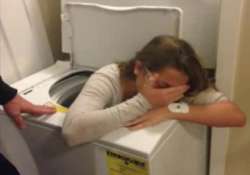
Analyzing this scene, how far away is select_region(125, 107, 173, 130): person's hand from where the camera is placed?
113 centimetres

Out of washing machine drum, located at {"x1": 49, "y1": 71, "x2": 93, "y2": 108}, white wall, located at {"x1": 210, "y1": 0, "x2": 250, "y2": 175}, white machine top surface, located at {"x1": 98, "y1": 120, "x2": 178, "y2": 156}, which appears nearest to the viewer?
white machine top surface, located at {"x1": 98, "y1": 120, "x2": 178, "y2": 156}

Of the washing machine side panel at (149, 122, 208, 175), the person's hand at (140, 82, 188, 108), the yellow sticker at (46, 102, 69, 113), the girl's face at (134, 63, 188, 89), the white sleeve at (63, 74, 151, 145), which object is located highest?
the girl's face at (134, 63, 188, 89)

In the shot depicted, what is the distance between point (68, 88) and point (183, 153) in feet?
1.78

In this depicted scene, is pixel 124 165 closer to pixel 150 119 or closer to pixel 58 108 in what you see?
pixel 150 119

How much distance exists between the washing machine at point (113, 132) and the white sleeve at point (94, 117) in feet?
0.11

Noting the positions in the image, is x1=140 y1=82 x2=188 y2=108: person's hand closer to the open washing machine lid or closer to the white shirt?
the white shirt

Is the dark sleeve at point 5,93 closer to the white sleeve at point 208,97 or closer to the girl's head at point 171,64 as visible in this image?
the girl's head at point 171,64

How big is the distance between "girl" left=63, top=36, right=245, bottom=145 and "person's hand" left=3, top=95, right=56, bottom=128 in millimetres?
136

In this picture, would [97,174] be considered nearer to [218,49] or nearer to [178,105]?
[178,105]

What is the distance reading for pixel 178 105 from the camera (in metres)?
1.19

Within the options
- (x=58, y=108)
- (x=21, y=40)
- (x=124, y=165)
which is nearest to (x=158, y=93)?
(x=124, y=165)

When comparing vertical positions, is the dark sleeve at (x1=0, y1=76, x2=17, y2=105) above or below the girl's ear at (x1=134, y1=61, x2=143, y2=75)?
below

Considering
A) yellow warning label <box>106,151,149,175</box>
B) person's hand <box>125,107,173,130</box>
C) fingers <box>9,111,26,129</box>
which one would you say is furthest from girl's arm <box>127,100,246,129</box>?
fingers <box>9,111,26,129</box>

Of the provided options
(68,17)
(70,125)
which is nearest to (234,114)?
(70,125)
